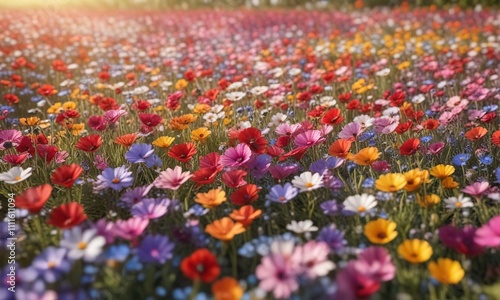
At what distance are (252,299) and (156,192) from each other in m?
0.94

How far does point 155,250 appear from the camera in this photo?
146 cm

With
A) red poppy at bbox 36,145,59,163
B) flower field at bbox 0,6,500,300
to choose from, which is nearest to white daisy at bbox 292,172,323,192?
flower field at bbox 0,6,500,300

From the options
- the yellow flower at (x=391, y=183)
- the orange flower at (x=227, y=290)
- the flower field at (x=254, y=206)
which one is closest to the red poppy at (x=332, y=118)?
the flower field at (x=254, y=206)

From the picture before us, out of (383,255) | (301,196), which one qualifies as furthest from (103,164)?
(383,255)

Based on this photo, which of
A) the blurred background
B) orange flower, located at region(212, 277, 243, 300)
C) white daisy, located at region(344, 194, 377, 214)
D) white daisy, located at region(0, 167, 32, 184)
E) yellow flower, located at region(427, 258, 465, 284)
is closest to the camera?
orange flower, located at region(212, 277, 243, 300)

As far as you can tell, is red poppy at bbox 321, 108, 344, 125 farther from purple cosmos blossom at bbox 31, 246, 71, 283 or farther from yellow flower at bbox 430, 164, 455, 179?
purple cosmos blossom at bbox 31, 246, 71, 283

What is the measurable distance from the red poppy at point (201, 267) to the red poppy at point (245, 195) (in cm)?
45

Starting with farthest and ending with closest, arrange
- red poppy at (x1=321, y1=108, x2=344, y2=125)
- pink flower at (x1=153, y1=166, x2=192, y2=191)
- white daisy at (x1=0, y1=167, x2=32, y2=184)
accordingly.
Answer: red poppy at (x1=321, y1=108, x2=344, y2=125) < white daisy at (x1=0, y1=167, x2=32, y2=184) < pink flower at (x1=153, y1=166, x2=192, y2=191)

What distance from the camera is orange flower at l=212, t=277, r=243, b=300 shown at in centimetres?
122

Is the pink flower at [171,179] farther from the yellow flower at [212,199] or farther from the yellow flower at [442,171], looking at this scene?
the yellow flower at [442,171]

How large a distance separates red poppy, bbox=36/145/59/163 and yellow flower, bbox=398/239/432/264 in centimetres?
149

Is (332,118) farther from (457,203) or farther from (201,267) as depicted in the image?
(201,267)

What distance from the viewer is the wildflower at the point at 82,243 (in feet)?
4.43

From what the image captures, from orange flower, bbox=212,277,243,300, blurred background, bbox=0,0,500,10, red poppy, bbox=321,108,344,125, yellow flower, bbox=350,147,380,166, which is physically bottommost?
blurred background, bbox=0,0,500,10
